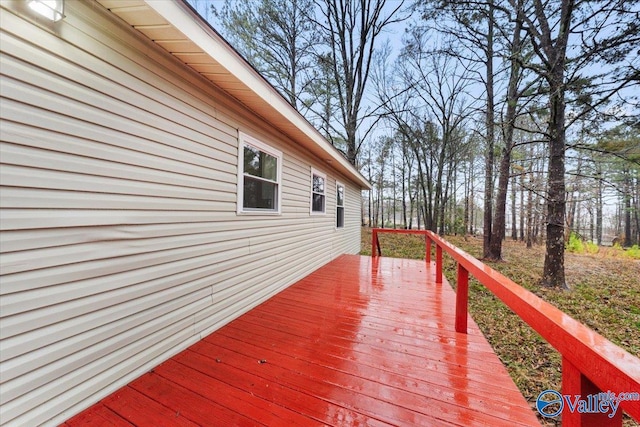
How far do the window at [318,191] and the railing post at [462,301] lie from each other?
3.48 meters

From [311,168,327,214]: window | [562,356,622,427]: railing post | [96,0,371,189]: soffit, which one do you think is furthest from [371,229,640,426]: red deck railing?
[311,168,327,214]: window

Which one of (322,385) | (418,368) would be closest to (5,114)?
(322,385)

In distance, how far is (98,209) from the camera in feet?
5.45

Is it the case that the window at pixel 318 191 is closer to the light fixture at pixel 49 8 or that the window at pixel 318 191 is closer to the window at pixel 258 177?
the window at pixel 258 177

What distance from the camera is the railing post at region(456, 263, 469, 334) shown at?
2625 mm

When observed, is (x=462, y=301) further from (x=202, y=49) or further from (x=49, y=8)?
(x=49, y=8)

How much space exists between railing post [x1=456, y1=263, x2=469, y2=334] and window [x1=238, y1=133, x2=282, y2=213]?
2657mm

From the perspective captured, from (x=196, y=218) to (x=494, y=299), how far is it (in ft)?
20.5

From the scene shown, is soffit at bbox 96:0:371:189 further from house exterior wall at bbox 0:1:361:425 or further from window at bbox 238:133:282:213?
window at bbox 238:133:282:213

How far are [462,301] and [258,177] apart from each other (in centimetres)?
298

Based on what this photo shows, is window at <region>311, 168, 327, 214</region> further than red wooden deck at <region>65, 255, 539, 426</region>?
Yes

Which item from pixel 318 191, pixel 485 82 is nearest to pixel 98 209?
pixel 318 191

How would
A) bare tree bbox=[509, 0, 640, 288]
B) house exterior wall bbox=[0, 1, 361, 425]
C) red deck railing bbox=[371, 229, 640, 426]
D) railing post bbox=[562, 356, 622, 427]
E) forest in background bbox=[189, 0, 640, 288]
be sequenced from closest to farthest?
red deck railing bbox=[371, 229, 640, 426]
railing post bbox=[562, 356, 622, 427]
house exterior wall bbox=[0, 1, 361, 425]
bare tree bbox=[509, 0, 640, 288]
forest in background bbox=[189, 0, 640, 288]

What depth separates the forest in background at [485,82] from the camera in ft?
17.0
